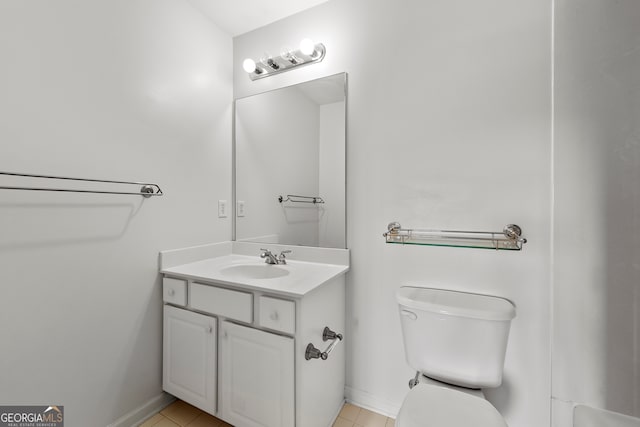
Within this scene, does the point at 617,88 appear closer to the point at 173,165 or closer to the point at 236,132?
the point at 173,165

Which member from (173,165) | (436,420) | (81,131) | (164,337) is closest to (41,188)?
(81,131)

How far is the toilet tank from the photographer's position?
106 centimetres

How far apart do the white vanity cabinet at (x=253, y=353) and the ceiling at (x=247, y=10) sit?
168 centimetres

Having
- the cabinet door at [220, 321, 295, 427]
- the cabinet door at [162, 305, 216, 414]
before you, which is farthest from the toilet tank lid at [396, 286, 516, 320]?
the cabinet door at [162, 305, 216, 414]

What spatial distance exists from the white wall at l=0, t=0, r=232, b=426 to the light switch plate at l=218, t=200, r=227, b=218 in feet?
0.50

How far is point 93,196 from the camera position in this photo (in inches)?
47.1

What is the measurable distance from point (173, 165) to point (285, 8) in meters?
1.21

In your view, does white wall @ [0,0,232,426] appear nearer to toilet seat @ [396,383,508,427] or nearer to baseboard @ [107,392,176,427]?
baseboard @ [107,392,176,427]

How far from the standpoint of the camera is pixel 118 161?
1291mm

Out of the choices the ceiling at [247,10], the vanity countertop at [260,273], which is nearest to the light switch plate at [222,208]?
the vanity countertop at [260,273]

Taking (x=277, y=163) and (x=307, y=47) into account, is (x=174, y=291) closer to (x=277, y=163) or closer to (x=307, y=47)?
(x=277, y=163)

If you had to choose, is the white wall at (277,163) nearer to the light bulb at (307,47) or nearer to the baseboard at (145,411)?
the light bulb at (307,47)

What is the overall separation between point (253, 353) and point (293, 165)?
1.11 m

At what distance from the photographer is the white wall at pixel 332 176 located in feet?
5.13
